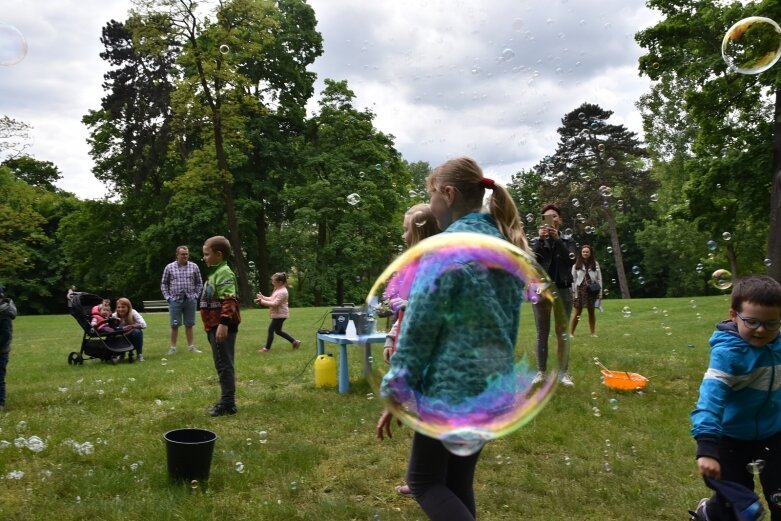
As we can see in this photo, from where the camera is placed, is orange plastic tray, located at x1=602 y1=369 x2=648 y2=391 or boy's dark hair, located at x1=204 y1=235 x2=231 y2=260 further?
orange plastic tray, located at x1=602 y1=369 x2=648 y2=391

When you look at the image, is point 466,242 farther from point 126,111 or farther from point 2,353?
point 126,111

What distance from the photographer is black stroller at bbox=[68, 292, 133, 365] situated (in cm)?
985

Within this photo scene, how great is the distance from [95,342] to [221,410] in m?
5.22

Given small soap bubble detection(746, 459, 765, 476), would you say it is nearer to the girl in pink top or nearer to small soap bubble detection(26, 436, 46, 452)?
small soap bubble detection(26, 436, 46, 452)

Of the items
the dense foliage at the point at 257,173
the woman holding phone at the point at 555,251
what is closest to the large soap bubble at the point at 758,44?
the woman holding phone at the point at 555,251

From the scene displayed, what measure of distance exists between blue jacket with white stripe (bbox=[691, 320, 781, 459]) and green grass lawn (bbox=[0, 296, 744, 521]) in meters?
1.20

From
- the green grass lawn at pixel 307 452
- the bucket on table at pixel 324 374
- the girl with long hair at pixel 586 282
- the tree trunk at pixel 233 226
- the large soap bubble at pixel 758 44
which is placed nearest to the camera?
the green grass lawn at pixel 307 452

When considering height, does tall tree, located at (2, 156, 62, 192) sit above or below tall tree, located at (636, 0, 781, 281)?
above

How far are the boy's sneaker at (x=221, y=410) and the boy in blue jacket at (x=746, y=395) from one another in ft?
15.0

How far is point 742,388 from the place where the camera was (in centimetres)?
274

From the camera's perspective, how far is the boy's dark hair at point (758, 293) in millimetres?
2596

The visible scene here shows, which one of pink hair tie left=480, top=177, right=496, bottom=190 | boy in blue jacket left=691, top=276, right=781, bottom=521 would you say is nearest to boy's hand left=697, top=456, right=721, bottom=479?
boy in blue jacket left=691, top=276, right=781, bottom=521

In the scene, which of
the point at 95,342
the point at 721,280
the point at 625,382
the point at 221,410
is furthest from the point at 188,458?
the point at 95,342

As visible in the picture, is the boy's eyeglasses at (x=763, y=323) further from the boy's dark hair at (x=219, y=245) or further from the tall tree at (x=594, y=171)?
the tall tree at (x=594, y=171)
